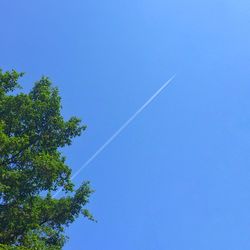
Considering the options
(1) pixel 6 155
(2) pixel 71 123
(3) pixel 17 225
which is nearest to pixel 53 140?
(2) pixel 71 123

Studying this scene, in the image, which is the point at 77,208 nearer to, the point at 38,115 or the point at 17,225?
the point at 17,225

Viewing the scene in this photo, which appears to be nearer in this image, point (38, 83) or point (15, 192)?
point (15, 192)

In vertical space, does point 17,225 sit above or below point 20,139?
below

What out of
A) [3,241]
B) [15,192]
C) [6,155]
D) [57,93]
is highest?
[57,93]

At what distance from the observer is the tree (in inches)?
863

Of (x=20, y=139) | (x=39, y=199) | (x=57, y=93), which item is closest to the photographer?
(x=20, y=139)

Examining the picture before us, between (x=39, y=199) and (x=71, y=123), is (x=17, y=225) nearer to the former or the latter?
(x=39, y=199)

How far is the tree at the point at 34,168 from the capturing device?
2192 centimetres

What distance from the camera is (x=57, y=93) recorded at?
81.6ft

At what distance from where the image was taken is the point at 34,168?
72.2ft

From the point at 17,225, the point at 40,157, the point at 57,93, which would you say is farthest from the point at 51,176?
the point at 57,93

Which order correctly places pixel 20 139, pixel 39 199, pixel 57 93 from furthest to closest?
pixel 57 93 → pixel 39 199 → pixel 20 139

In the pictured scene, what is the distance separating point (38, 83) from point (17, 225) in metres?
7.35

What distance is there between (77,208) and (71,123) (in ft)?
13.3
